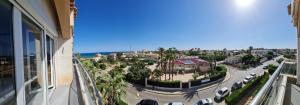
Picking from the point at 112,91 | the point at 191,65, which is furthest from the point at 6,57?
the point at 191,65

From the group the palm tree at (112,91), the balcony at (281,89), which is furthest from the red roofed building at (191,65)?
the balcony at (281,89)

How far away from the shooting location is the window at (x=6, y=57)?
4.86 feet

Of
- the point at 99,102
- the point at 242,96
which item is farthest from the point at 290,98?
the point at 242,96

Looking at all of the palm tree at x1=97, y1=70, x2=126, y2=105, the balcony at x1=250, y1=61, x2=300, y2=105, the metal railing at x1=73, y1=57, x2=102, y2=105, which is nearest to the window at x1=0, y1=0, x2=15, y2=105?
the metal railing at x1=73, y1=57, x2=102, y2=105

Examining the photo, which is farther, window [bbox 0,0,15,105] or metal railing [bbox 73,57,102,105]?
metal railing [bbox 73,57,102,105]

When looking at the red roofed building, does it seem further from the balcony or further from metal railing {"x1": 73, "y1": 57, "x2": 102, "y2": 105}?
A: metal railing {"x1": 73, "y1": 57, "x2": 102, "y2": 105}

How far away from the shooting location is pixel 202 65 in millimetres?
35406

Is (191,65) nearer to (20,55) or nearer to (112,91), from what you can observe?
(112,91)

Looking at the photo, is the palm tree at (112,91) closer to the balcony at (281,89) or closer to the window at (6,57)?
the balcony at (281,89)

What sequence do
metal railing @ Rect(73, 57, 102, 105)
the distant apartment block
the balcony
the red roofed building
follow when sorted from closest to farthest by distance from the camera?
1. the balcony
2. the distant apartment block
3. metal railing @ Rect(73, 57, 102, 105)
4. the red roofed building

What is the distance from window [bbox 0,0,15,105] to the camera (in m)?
1.48

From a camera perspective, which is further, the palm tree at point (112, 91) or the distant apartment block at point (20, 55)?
the palm tree at point (112, 91)

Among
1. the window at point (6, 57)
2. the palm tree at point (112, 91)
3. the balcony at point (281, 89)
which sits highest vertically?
the window at point (6, 57)

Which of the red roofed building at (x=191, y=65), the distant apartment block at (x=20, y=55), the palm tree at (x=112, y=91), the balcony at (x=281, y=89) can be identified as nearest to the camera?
the balcony at (x=281, y=89)
